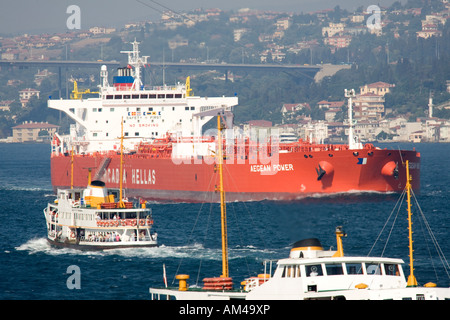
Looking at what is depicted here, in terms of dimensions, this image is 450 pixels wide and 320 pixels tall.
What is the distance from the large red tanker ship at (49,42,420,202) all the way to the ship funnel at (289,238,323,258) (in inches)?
888

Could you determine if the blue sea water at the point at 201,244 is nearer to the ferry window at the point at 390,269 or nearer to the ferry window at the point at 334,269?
the ferry window at the point at 334,269

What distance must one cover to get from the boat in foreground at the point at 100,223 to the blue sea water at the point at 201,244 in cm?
45

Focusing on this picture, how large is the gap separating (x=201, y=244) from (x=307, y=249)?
19.1m

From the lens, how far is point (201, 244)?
39.7 m

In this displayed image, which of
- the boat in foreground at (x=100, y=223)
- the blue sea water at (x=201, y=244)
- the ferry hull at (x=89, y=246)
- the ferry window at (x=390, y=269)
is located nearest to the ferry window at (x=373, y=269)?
the ferry window at (x=390, y=269)

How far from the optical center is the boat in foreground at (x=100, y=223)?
122 ft

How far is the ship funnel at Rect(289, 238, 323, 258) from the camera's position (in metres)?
20.8

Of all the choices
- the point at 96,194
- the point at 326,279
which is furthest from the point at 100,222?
the point at 326,279

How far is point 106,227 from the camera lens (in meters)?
37.2

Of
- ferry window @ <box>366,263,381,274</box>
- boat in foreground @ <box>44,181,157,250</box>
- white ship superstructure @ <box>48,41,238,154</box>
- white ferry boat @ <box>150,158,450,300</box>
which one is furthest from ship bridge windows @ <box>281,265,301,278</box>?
white ship superstructure @ <box>48,41,238,154</box>

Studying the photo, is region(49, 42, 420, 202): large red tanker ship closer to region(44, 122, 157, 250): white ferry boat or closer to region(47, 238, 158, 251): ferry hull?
region(44, 122, 157, 250): white ferry boat

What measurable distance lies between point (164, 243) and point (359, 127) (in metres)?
141

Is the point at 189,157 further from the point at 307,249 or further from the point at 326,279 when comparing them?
the point at 326,279
